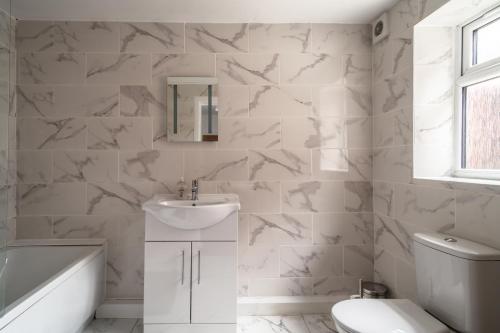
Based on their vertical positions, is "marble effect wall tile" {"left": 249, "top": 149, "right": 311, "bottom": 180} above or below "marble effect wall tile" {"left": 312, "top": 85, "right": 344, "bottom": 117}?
below

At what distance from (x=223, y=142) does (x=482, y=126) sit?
166 cm

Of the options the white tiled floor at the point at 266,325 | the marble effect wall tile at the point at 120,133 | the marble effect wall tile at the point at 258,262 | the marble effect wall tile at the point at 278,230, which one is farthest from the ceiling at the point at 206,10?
the white tiled floor at the point at 266,325

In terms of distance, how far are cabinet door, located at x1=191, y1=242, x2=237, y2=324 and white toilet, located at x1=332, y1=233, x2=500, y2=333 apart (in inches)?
28.0

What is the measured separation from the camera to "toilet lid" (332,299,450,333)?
1.29 meters

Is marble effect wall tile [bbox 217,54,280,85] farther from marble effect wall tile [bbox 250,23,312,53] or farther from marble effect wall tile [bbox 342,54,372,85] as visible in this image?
marble effect wall tile [bbox 342,54,372,85]

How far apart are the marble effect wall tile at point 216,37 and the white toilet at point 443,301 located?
183cm

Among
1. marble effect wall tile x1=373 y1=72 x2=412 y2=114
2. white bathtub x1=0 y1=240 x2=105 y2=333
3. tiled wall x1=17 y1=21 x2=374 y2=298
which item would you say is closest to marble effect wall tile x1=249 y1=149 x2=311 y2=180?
tiled wall x1=17 y1=21 x2=374 y2=298

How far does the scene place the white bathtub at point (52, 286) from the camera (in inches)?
53.2

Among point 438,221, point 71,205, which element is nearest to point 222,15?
point 71,205

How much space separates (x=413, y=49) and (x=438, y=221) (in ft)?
3.55

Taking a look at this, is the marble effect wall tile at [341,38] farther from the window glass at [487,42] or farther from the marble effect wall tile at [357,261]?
the marble effect wall tile at [357,261]

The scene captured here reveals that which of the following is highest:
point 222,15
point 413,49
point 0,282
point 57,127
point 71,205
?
point 222,15

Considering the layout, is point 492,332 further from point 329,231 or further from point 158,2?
point 158,2

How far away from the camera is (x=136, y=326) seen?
2.08 meters
